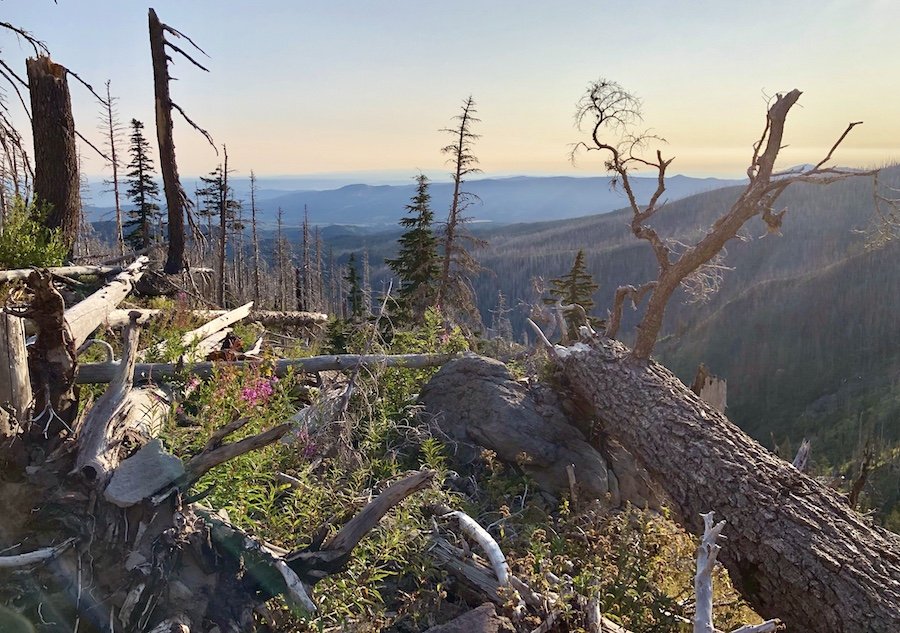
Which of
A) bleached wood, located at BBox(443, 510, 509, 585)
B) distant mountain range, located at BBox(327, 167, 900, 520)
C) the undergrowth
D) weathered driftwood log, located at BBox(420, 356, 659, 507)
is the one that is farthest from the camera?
distant mountain range, located at BBox(327, 167, 900, 520)

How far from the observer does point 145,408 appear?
4.44 meters

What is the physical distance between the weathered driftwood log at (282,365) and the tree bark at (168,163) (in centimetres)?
562

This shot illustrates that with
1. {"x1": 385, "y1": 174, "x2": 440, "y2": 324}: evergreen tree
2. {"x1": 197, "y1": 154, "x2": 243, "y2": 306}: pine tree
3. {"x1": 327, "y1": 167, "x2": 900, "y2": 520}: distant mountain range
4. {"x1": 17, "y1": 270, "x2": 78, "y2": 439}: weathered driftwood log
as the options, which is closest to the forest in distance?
{"x1": 17, "y1": 270, "x2": 78, "y2": 439}: weathered driftwood log

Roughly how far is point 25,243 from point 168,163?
12.8 feet

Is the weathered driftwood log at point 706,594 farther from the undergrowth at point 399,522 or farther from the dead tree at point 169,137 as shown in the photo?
the dead tree at point 169,137

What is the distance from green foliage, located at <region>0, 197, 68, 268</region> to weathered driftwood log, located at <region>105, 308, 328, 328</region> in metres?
1.56

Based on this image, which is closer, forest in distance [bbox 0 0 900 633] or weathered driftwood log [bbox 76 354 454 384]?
forest in distance [bbox 0 0 900 633]

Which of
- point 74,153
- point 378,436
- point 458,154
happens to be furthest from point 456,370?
point 458,154

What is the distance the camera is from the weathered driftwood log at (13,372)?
3229 millimetres

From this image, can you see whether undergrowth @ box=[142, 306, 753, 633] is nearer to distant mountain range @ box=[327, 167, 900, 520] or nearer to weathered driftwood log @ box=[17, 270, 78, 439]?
weathered driftwood log @ box=[17, 270, 78, 439]

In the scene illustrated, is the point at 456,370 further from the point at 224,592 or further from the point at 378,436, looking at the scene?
the point at 224,592

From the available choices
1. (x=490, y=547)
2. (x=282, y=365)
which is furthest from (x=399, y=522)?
(x=282, y=365)

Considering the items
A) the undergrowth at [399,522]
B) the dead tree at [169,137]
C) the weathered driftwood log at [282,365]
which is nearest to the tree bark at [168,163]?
the dead tree at [169,137]

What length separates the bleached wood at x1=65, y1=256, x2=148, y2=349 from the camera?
5.86 metres
